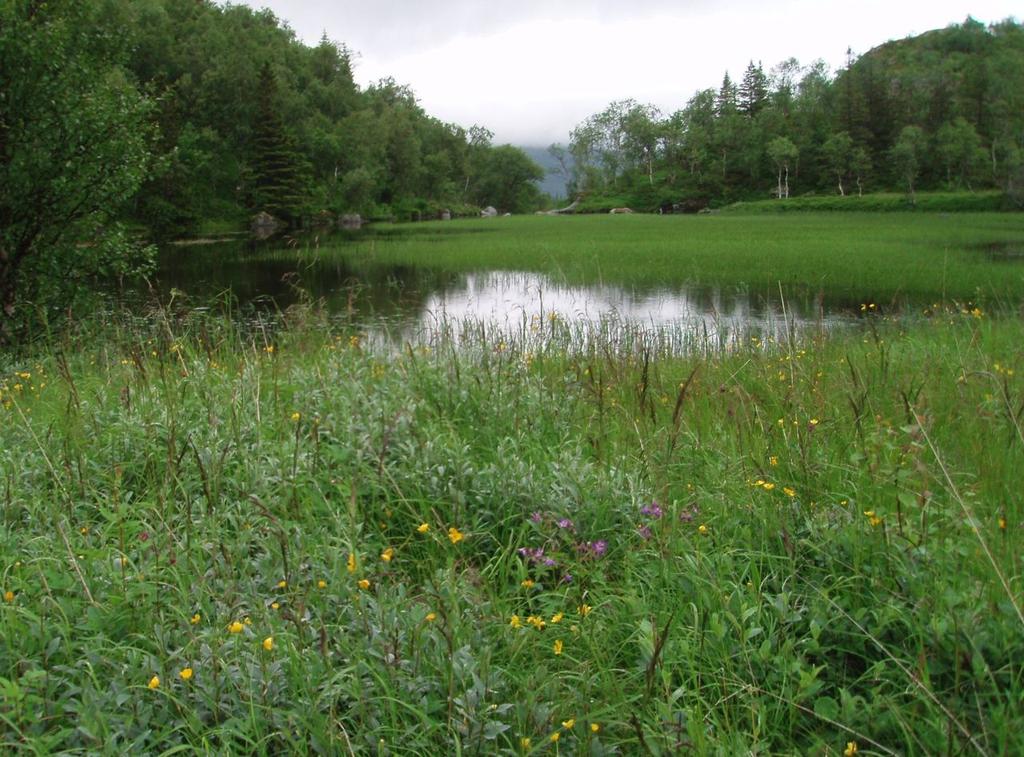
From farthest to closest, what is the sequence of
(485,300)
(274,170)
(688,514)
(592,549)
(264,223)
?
(274,170), (264,223), (485,300), (688,514), (592,549)

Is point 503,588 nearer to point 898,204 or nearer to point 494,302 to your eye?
point 494,302

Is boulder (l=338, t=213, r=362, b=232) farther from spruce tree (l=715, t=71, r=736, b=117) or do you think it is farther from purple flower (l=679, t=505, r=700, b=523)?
purple flower (l=679, t=505, r=700, b=523)

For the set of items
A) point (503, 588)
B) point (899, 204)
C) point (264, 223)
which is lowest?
point (503, 588)

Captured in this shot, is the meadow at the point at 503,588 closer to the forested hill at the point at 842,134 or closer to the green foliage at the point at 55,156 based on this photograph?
the green foliage at the point at 55,156

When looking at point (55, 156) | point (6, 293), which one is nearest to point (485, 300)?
point (55, 156)

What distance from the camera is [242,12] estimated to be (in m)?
80.8

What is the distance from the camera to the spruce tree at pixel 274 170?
193ft

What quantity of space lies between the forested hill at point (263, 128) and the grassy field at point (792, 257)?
92.9ft

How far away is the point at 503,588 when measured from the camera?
245 centimetres

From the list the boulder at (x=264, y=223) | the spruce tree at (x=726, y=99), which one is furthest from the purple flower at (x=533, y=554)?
the spruce tree at (x=726, y=99)

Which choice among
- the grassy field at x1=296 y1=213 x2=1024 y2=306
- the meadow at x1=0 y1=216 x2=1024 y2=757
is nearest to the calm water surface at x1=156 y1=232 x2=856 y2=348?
the grassy field at x1=296 y1=213 x2=1024 y2=306

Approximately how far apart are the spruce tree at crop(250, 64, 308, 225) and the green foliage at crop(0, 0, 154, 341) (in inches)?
2045

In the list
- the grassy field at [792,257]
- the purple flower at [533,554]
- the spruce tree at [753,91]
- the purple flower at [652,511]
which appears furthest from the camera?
the spruce tree at [753,91]

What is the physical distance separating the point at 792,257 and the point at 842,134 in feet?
182
